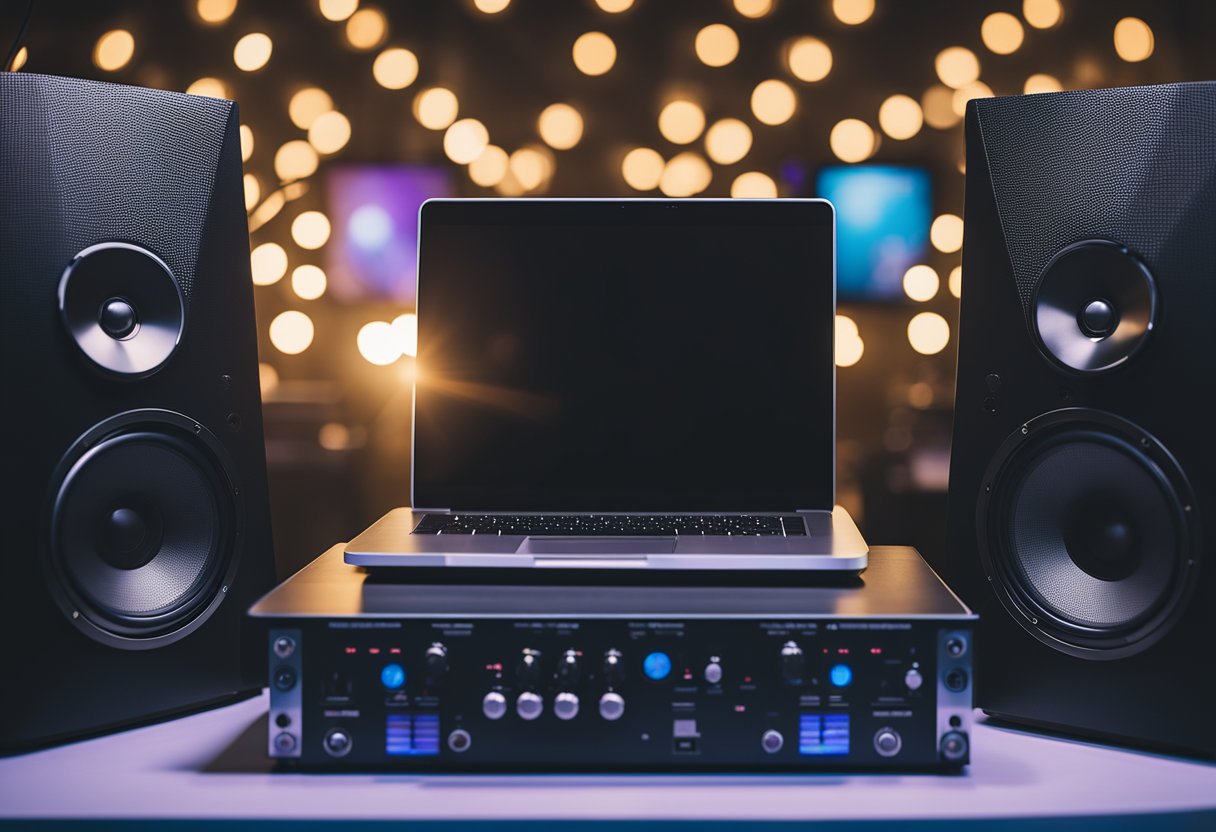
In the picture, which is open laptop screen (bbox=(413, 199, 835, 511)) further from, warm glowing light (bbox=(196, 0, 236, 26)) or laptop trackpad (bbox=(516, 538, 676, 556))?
warm glowing light (bbox=(196, 0, 236, 26))

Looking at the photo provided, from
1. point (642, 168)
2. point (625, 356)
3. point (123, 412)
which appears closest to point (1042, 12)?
point (642, 168)

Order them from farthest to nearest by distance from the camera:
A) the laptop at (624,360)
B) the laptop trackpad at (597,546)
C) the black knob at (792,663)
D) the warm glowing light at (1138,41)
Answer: the warm glowing light at (1138,41), the laptop at (624,360), the laptop trackpad at (597,546), the black knob at (792,663)

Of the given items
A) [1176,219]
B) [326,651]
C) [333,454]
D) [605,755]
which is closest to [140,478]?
[326,651]

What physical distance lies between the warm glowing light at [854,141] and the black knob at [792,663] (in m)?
0.70

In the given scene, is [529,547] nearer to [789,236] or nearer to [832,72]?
[789,236]

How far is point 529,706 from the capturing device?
0.71 metres

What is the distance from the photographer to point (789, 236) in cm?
101

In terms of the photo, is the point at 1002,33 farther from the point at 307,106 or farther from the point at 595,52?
the point at 307,106

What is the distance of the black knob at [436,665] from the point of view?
706 millimetres

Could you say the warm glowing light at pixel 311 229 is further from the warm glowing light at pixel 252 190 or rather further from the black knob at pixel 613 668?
the black knob at pixel 613 668

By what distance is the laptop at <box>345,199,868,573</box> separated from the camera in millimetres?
999

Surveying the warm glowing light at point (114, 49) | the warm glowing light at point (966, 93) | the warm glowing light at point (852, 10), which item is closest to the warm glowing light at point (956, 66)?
the warm glowing light at point (966, 93)

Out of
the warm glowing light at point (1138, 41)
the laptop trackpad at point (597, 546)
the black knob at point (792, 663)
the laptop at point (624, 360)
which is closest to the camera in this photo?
the black knob at point (792, 663)

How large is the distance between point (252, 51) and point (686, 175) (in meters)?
0.58
